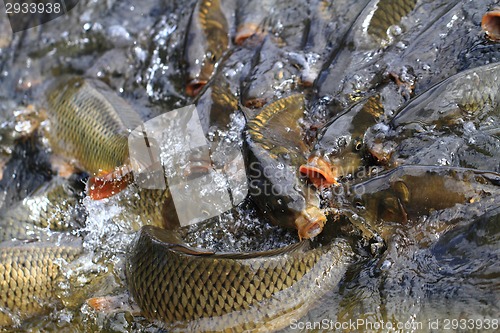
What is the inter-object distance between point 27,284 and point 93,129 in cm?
117

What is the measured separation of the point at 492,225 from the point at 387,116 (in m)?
1.02

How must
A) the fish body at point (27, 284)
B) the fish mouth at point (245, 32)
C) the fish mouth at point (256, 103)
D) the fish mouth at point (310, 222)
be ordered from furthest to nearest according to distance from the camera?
the fish mouth at point (245, 32) → the fish mouth at point (256, 103) → the fish body at point (27, 284) → the fish mouth at point (310, 222)

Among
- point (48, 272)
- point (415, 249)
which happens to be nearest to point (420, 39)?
point (415, 249)

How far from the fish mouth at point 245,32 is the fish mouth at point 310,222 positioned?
199cm

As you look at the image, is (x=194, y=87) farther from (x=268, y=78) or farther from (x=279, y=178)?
(x=279, y=178)

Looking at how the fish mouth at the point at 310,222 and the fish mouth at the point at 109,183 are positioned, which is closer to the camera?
the fish mouth at the point at 310,222

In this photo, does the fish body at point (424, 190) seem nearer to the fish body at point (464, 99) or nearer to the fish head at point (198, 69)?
the fish body at point (464, 99)

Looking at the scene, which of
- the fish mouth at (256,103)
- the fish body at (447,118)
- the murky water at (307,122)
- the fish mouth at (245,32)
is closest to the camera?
the murky water at (307,122)

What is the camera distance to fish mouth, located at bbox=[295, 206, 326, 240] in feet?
9.52

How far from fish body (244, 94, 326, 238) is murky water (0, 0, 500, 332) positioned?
0.20 meters

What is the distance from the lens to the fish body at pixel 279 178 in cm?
293

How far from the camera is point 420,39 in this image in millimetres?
3752

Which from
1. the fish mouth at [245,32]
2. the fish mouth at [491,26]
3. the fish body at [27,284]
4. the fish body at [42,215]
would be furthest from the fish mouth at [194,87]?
the fish mouth at [491,26]

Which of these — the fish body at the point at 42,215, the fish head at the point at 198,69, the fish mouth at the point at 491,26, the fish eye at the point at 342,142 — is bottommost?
the fish body at the point at 42,215
